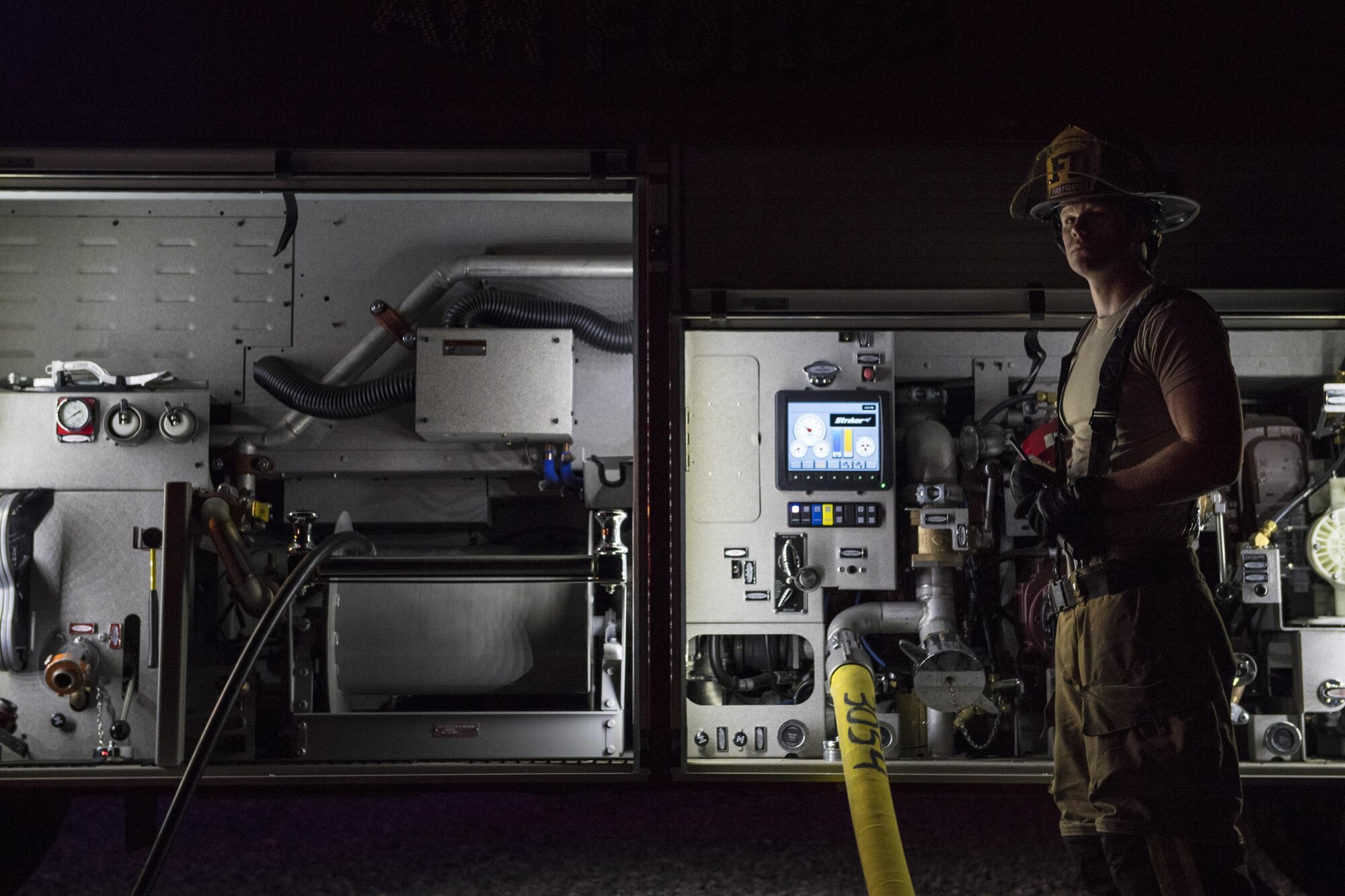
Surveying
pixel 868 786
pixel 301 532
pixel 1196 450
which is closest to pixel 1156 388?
pixel 1196 450

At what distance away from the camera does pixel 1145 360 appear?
258 centimetres

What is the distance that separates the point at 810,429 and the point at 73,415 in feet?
11.9

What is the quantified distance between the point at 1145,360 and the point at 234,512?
378cm

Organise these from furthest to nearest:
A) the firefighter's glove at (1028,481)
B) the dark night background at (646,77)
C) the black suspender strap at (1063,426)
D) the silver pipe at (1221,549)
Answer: the silver pipe at (1221,549) → the dark night background at (646,77) → the black suspender strap at (1063,426) → the firefighter's glove at (1028,481)

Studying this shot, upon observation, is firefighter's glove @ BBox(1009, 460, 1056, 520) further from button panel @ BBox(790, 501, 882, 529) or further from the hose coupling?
button panel @ BBox(790, 501, 882, 529)

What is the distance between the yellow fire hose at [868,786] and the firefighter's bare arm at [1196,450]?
1.45 metres

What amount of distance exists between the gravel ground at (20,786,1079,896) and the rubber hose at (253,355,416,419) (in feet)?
6.73

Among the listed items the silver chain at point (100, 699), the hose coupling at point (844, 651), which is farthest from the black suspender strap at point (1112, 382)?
the silver chain at point (100, 699)

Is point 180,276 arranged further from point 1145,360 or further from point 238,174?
point 1145,360

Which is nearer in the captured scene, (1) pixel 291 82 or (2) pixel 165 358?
(1) pixel 291 82

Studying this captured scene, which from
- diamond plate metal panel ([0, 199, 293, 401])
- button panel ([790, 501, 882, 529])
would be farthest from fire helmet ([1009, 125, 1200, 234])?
diamond plate metal panel ([0, 199, 293, 401])

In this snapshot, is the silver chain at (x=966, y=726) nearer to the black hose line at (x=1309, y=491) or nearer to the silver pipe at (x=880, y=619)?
the silver pipe at (x=880, y=619)

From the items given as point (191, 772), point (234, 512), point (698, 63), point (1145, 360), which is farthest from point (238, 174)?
point (1145, 360)

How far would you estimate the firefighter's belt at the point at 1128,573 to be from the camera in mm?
2537
